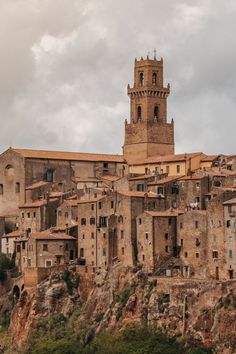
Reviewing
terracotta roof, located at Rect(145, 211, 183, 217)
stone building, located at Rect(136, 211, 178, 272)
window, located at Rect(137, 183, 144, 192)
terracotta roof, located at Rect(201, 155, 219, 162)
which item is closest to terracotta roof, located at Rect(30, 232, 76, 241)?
window, located at Rect(137, 183, 144, 192)

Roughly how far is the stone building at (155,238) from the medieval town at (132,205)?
78 mm

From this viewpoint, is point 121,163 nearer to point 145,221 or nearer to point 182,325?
point 145,221

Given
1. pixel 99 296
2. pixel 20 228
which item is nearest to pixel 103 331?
pixel 99 296

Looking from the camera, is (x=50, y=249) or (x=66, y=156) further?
Result: (x=66, y=156)

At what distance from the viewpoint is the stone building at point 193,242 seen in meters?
106

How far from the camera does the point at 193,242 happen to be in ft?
352

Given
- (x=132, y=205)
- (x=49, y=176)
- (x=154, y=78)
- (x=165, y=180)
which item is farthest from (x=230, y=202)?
(x=154, y=78)

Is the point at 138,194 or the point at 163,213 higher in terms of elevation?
the point at 138,194

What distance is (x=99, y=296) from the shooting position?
4373 inches

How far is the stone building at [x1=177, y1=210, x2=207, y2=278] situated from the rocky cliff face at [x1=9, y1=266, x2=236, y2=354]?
2688 millimetres

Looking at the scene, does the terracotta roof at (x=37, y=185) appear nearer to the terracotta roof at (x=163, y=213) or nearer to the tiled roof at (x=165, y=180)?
the tiled roof at (x=165, y=180)

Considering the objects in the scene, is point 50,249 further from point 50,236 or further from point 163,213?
point 163,213

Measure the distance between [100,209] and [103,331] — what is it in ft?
37.7

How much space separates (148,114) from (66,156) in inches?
371
